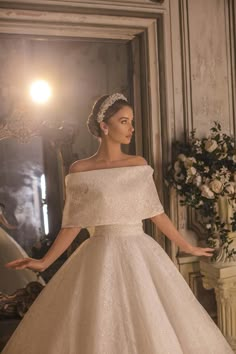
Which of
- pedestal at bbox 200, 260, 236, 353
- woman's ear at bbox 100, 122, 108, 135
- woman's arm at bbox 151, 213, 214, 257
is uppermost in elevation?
woman's ear at bbox 100, 122, 108, 135

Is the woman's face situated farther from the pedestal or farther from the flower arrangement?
the pedestal

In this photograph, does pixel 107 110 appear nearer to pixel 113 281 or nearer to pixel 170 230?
pixel 170 230

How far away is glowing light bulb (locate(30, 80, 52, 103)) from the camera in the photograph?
9.98 ft

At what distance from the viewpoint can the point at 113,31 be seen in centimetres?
319

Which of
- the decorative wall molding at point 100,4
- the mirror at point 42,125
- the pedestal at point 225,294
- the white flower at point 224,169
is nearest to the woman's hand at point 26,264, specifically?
the mirror at point 42,125

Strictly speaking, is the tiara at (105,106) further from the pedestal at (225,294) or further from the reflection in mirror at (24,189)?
the pedestal at (225,294)

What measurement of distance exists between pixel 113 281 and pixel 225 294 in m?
1.06

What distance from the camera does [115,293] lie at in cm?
234

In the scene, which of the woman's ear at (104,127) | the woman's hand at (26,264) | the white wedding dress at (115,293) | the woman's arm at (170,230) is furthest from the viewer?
the woman's arm at (170,230)

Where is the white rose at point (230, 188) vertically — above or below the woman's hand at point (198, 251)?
above

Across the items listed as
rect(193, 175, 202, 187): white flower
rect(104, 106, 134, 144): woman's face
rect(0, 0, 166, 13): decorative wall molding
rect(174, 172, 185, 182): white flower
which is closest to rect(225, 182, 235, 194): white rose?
rect(193, 175, 202, 187): white flower

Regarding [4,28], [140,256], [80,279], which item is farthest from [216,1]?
[80,279]

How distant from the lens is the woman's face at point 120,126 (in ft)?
8.55

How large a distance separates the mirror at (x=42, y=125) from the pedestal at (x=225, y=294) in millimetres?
900
